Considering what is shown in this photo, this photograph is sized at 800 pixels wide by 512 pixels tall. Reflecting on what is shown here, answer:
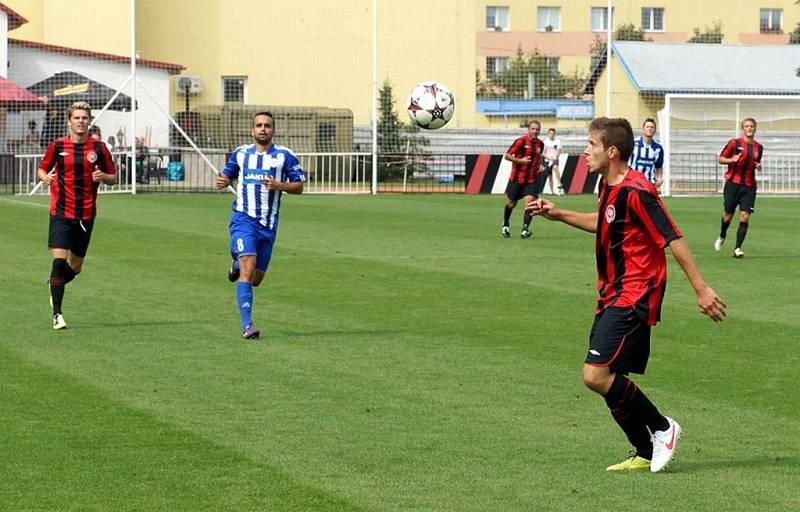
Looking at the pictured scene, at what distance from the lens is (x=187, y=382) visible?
33.1 ft

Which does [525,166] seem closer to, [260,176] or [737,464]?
[260,176]

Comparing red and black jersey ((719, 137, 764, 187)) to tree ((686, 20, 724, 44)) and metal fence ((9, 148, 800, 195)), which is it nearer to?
metal fence ((9, 148, 800, 195))

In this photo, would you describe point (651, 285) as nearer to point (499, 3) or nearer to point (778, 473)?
point (778, 473)

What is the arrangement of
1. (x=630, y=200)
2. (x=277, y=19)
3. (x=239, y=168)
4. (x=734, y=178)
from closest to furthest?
(x=630, y=200) < (x=239, y=168) < (x=734, y=178) < (x=277, y=19)

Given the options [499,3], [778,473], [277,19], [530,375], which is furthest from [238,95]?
[778,473]

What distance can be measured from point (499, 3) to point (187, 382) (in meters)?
72.4

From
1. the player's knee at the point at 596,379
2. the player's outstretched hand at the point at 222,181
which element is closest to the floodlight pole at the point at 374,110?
the player's outstretched hand at the point at 222,181

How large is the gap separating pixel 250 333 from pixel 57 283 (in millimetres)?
2008

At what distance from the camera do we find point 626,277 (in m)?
7.46

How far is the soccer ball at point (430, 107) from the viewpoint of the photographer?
30.8 m

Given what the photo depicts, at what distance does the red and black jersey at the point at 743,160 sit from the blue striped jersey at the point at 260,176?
1016 cm

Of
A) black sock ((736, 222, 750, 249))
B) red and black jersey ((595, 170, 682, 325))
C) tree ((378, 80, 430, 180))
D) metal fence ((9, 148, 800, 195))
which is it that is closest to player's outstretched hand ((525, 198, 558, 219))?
red and black jersey ((595, 170, 682, 325))

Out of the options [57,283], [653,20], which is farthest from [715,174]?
[653,20]

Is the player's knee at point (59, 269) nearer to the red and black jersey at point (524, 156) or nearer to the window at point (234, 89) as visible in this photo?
the red and black jersey at point (524, 156)
